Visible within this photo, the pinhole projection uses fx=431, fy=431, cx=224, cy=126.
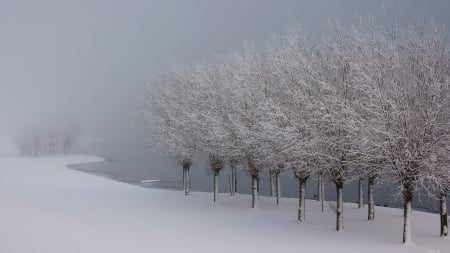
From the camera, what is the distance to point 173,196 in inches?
2009

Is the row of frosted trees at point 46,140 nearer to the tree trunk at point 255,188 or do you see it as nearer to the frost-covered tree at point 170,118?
the frost-covered tree at point 170,118

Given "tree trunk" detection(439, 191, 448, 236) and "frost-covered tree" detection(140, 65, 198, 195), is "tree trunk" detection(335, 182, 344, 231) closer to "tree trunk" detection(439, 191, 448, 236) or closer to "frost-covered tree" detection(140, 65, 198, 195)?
"tree trunk" detection(439, 191, 448, 236)

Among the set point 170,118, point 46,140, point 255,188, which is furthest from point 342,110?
point 46,140

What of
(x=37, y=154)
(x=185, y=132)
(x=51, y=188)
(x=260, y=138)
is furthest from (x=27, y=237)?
(x=37, y=154)

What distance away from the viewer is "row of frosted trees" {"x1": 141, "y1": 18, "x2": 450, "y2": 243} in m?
25.2

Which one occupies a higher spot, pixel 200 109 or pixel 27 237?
pixel 200 109

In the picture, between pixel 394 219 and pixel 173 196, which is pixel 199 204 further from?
pixel 394 219

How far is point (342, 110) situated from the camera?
28.3 m

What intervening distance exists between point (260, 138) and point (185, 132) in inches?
547

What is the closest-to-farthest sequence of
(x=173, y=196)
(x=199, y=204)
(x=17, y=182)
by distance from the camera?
(x=199, y=204) < (x=173, y=196) < (x=17, y=182)

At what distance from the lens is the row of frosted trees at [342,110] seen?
2519 cm

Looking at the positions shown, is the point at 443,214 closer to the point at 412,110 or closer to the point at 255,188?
the point at 412,110

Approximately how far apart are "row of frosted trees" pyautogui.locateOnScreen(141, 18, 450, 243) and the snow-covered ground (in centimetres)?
208

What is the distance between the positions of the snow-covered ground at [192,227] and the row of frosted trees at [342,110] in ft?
6.83
